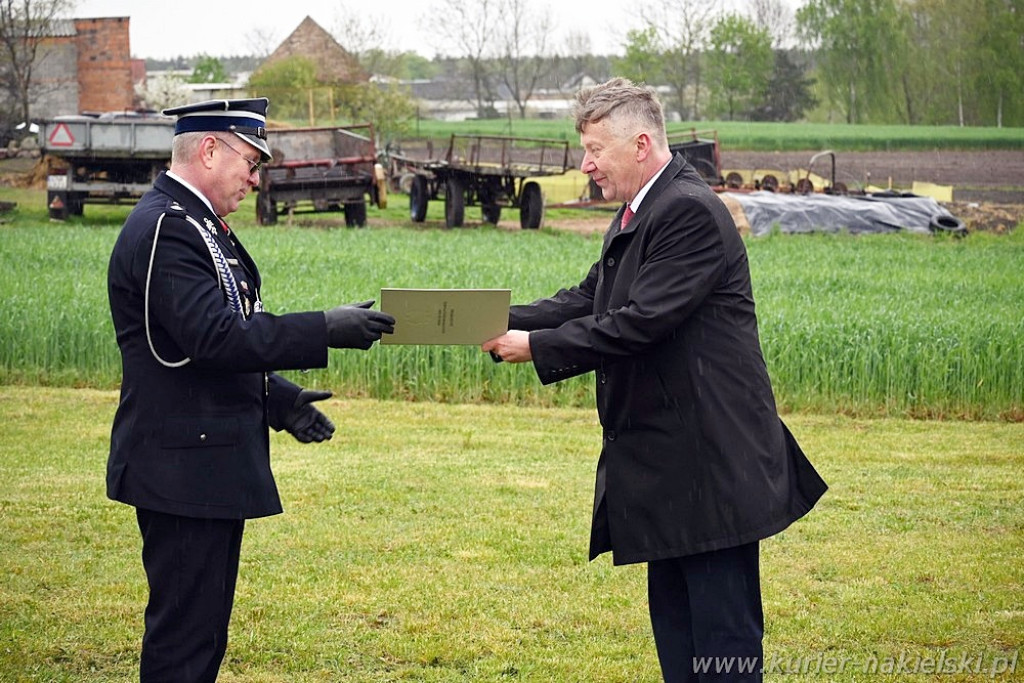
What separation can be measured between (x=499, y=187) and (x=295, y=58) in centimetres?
2650

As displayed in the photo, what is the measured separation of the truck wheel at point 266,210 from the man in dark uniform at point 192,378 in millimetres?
20842

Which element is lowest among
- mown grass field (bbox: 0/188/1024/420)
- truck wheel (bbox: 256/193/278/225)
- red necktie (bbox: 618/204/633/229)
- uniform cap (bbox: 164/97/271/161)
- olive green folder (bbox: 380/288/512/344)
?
mown grass field (bbox: 0/188/1024/420)

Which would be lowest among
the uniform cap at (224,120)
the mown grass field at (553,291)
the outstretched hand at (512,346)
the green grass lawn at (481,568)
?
the green grass lawn at (481,568)

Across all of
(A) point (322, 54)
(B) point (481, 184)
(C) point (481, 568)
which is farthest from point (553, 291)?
(A) point (322, 54)

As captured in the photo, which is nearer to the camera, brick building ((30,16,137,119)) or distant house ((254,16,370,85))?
brick building ((30,16,137,119))

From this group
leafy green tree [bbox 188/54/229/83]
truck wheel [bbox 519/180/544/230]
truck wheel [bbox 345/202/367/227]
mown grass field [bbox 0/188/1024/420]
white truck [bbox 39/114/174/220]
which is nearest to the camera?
mown grass field [bbox 0/188/1024/420]

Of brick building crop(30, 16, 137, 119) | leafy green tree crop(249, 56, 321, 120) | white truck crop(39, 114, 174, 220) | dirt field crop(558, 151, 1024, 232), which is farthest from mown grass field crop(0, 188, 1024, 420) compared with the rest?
brick building crop(30, 16, 137, 119)

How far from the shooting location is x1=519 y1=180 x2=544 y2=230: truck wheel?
2531cm

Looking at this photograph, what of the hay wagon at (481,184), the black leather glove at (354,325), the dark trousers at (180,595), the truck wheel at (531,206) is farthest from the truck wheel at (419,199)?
the dark trousers at (180,595)

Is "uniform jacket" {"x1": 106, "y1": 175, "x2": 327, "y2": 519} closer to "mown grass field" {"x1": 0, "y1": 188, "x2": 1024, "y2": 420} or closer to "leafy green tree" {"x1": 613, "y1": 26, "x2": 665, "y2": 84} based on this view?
"mown grass field" {"x1": 0, "y1": 188, "x2": 1024, "y2": 420}

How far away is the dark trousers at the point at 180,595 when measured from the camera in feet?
11.6

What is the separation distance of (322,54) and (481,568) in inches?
2187

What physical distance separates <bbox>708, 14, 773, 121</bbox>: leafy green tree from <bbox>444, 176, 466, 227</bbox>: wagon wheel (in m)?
58.4

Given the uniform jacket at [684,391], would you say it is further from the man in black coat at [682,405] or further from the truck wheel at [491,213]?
the truck wheel at [491,213]
